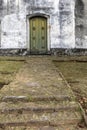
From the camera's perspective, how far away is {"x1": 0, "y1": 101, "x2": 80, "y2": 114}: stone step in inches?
136

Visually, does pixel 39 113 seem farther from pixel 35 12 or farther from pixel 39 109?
pixel 35 12

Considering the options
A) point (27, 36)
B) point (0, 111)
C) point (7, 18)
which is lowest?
point (0, 111)

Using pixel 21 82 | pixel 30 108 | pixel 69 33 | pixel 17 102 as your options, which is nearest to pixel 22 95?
pixel 17 102

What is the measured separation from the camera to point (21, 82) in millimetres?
5266

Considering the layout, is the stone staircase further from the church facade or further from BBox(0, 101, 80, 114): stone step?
the church facade

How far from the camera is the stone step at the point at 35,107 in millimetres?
3451

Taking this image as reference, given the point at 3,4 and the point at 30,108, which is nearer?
the point at 30,108

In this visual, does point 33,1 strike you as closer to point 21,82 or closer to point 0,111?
point 21,82

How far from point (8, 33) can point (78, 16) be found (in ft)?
11.6

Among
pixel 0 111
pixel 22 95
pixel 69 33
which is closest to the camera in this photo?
pixel 0 111

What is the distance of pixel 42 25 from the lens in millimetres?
14055

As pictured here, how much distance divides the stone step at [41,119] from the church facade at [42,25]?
418 inches

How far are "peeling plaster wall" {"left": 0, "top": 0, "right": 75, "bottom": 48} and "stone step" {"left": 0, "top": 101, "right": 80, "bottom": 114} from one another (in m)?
10.3

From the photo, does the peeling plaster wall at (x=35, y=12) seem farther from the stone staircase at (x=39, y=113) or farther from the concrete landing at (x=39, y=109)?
the stone staircase at (x=39, y=113)
